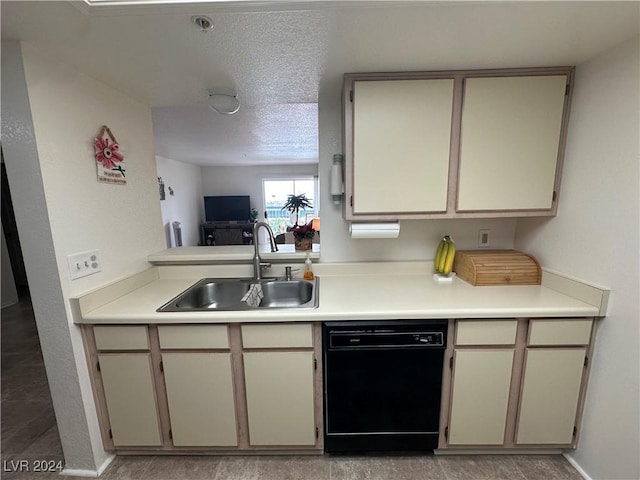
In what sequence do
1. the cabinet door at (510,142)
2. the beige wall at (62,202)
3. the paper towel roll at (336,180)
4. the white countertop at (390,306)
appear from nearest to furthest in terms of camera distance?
1. the beige wall at (62,202)
2. the white countertop at (390,306)
3. the cabinet door at (510,142)
4. the paper towel roll at (336,180)

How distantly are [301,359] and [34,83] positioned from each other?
64.0 inches

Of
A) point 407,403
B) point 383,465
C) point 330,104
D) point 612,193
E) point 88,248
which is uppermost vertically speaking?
point 330,104

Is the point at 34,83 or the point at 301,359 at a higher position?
the point at 34,83

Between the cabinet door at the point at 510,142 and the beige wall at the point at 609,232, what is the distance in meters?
0.10

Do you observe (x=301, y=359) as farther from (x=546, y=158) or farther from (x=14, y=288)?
(x=14, y=288)

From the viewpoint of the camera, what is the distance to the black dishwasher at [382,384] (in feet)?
4.15

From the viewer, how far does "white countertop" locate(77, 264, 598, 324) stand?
4.04ft

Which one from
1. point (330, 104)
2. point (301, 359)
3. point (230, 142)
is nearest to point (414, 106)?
point (330, 104)

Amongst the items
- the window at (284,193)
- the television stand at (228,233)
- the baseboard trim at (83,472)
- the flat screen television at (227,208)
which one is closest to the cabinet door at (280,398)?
the baseboard trim at (83,472)

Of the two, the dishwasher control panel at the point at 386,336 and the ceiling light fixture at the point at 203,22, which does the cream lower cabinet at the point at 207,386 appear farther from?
the ceiling light fixture at the point at 203,22

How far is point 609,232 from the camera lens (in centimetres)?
119

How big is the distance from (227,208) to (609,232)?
6850mm

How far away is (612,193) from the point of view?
1170 mm

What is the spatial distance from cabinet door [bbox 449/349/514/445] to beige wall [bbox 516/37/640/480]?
381 mm
